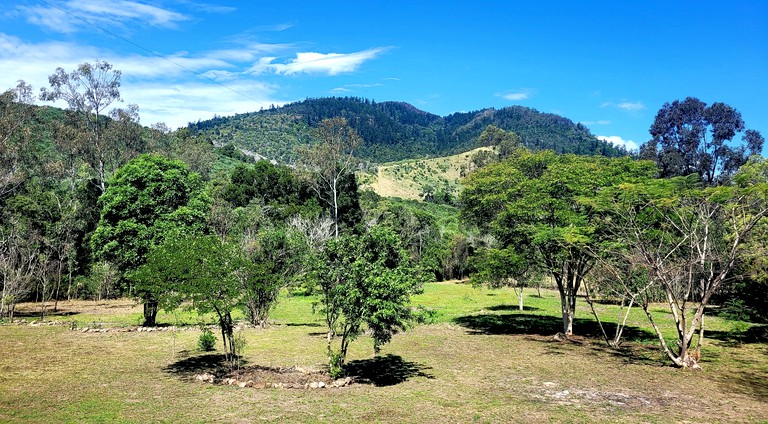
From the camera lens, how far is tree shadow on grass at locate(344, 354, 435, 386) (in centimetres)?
1634

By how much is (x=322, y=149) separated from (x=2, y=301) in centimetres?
3522

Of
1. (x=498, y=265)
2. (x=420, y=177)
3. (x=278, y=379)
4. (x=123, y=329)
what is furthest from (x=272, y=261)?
(x=420, y=177)

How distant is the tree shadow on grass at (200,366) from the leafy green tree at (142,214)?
868 cm

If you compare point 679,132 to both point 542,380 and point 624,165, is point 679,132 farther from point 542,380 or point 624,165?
point 542,380

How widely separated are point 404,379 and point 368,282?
4.67m

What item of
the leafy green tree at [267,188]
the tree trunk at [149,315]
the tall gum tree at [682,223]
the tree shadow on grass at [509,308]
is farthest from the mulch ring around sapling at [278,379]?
the leafy green tree at [267,188]

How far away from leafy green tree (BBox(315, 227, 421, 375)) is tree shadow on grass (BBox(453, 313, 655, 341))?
1386 cm

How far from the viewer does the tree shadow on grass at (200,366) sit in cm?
1666

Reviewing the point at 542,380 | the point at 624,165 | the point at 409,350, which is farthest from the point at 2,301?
the point at 624,165

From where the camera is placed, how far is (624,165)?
25250 mm

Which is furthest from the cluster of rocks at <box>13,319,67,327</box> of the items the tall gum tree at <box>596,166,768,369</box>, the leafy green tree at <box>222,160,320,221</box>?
the leafy green tree at <box>222,160,320,221</box>

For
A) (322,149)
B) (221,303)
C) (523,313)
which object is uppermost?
(322,149)

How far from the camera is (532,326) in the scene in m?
29.7

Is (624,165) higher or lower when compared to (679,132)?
lower
